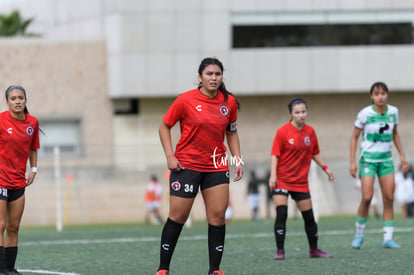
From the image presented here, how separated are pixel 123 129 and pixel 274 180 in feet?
Answer: 96.6

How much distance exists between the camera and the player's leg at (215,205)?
820cm

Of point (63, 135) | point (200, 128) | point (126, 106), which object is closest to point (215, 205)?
point (200, 128)

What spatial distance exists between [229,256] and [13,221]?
11.5 ft

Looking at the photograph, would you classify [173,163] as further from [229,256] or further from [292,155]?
[229,256]

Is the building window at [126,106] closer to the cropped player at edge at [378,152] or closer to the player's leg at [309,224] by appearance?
the cropped player at edge at [378,152]

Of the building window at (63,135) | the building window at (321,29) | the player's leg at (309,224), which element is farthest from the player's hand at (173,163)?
the building window at (321,29)

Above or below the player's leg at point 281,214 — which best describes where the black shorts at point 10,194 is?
above

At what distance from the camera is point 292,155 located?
36.0 feet

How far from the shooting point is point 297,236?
15203 millimetres

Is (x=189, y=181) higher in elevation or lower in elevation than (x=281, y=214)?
higher

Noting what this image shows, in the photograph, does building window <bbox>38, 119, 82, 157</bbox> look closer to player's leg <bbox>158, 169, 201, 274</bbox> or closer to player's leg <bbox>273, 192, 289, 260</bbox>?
player's leg <bbox>273, 192, 289, 260</bbox>

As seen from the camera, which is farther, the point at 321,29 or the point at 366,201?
the point at 321,29

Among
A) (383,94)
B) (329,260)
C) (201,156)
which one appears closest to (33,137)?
(201,156)

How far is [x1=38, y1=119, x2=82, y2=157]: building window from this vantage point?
127ft
